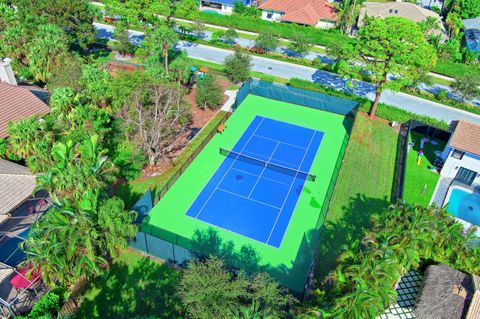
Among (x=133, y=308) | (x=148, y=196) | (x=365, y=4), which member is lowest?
(x=133, y=308)

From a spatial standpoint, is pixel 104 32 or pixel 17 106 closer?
pixel 17 106

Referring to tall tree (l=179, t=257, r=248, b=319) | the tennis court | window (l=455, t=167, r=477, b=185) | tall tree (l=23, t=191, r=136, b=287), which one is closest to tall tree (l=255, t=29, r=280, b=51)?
the tennis court

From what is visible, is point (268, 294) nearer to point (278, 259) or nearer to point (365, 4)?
point (278, 259)

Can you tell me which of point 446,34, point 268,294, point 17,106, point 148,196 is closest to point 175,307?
point 268,294

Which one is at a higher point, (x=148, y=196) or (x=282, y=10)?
(x=282, y=10)

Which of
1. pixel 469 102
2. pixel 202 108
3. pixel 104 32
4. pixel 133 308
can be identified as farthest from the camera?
pixel 104 32

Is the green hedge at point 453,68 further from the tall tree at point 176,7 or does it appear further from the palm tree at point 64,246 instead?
the palm tree at point 64,246

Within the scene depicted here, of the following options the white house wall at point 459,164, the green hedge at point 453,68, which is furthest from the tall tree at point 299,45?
the white house wall at point 459,164
